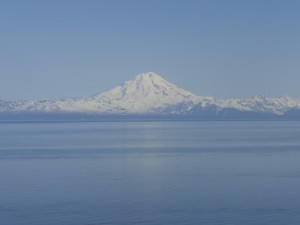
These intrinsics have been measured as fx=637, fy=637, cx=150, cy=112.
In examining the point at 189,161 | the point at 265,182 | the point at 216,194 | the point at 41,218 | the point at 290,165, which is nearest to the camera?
the point at 41,218

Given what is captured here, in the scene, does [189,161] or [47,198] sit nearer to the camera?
[47,198]

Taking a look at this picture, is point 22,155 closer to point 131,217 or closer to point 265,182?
point 265,182

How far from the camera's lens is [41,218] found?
29.0 meters

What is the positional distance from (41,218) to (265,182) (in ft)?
54.6

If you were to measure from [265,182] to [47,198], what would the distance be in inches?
557

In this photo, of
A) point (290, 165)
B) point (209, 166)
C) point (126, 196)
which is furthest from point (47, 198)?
point (290, 165)

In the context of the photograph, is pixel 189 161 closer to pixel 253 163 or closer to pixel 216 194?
pixel 253 163

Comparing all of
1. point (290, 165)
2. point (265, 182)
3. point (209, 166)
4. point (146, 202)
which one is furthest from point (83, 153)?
point (146, 202)

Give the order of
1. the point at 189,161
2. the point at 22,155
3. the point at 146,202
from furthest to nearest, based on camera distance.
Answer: the point at 22,155
the point at 189,161
the point at 146,202

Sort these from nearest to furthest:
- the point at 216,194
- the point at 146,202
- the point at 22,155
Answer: the point at 146,202
the point at 216,194
the point at 22,155

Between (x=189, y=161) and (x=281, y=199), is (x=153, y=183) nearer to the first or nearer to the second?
(x=281, y=199)

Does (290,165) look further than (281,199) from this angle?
Yes

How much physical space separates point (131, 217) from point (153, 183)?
1138 centimetres

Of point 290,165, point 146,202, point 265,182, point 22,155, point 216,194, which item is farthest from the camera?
point 22,155
